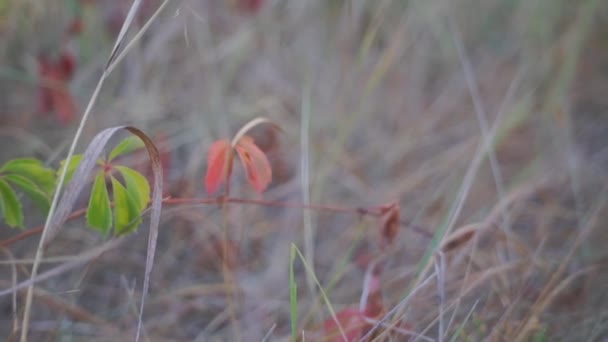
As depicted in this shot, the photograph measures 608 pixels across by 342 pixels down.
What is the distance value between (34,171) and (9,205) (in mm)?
49

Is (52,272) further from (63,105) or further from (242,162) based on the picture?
(63,105)

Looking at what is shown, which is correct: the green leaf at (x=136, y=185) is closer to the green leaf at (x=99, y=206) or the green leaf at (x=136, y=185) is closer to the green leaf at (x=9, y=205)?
the green leaf at (x=99, y=206)

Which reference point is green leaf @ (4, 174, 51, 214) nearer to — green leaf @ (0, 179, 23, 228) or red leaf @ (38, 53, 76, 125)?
green leaf @ (0, 179, 23, 228)

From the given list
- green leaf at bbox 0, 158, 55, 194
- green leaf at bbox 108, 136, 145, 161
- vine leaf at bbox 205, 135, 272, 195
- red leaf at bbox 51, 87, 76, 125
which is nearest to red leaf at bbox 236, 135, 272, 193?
vine leaf at bbox 205, 135, 272, 195

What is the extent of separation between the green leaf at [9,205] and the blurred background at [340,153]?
0.21m

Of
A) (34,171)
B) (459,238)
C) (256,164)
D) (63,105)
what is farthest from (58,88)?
(459,238)

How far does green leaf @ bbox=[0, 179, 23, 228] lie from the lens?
748 mm

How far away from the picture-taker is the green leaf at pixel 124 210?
29.3 inches

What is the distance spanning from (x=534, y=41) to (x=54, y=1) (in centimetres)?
127

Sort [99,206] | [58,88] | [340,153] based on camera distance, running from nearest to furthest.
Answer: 1. [99,206]
2. [58,88]
3. [340,153]

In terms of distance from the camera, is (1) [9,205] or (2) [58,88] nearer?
(1) [9,205]

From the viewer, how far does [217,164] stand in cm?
80

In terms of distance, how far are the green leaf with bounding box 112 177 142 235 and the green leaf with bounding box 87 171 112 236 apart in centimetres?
1

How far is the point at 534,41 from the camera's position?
179 cm
